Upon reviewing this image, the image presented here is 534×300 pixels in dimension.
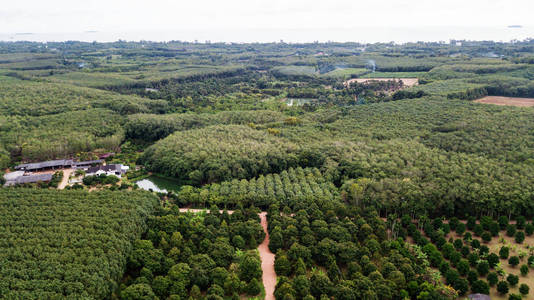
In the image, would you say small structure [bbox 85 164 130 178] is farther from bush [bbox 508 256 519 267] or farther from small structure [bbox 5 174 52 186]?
bush [bbox 508 256 519 267]

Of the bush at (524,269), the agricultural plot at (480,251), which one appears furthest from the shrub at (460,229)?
the bush at (524,269)

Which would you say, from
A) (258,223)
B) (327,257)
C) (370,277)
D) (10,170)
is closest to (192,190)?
(258,223)

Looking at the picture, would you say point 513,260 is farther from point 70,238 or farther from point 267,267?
point 70,238

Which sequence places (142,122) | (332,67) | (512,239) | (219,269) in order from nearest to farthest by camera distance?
(219,269)
(512,239)
(142,122)
(332,67)

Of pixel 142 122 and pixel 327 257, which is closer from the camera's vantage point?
pixel 327 257

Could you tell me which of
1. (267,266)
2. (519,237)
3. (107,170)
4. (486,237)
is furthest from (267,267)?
(107,170)

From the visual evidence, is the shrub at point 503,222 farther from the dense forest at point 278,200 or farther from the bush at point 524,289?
the bush at point 524,289

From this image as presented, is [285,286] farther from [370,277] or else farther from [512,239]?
[512,239]
